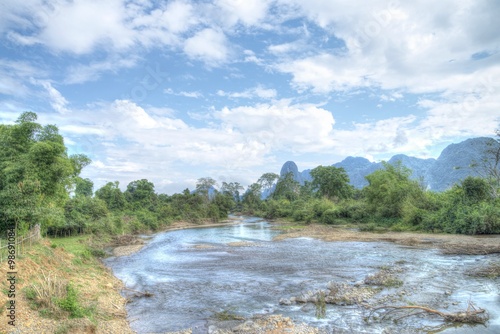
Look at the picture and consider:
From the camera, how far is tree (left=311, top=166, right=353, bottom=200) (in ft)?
283

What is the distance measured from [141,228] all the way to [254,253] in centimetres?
3476

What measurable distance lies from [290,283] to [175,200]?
236ft

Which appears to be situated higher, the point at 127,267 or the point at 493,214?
the point at 493,214

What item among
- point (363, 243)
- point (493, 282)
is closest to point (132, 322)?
point (493, 282)

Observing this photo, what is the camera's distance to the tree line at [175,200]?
19.6 meters

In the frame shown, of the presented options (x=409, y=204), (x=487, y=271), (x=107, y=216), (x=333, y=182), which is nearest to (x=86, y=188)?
(x=107, y=216)

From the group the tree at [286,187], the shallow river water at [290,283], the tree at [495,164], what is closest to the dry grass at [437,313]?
the shallow river water at [290,283]

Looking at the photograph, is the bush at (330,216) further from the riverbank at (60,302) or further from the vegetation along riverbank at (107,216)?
the riverbank at (60,302)

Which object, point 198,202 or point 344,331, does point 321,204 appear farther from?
point 344,331

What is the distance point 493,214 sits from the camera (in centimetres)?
3266

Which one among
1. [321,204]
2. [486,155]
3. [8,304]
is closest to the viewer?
[8,304]

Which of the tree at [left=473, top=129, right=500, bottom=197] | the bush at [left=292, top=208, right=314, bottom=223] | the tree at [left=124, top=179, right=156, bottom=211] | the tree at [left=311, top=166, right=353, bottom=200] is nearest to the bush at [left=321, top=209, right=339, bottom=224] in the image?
the bush at [left=292, top=208, right=314, bottom=223]

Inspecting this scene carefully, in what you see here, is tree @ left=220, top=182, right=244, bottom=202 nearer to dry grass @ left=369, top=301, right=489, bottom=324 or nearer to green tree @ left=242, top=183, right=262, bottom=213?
green tree @ left=242, top=183, right=262, bottom=213

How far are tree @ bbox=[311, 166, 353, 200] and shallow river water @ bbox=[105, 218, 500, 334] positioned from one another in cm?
5566
